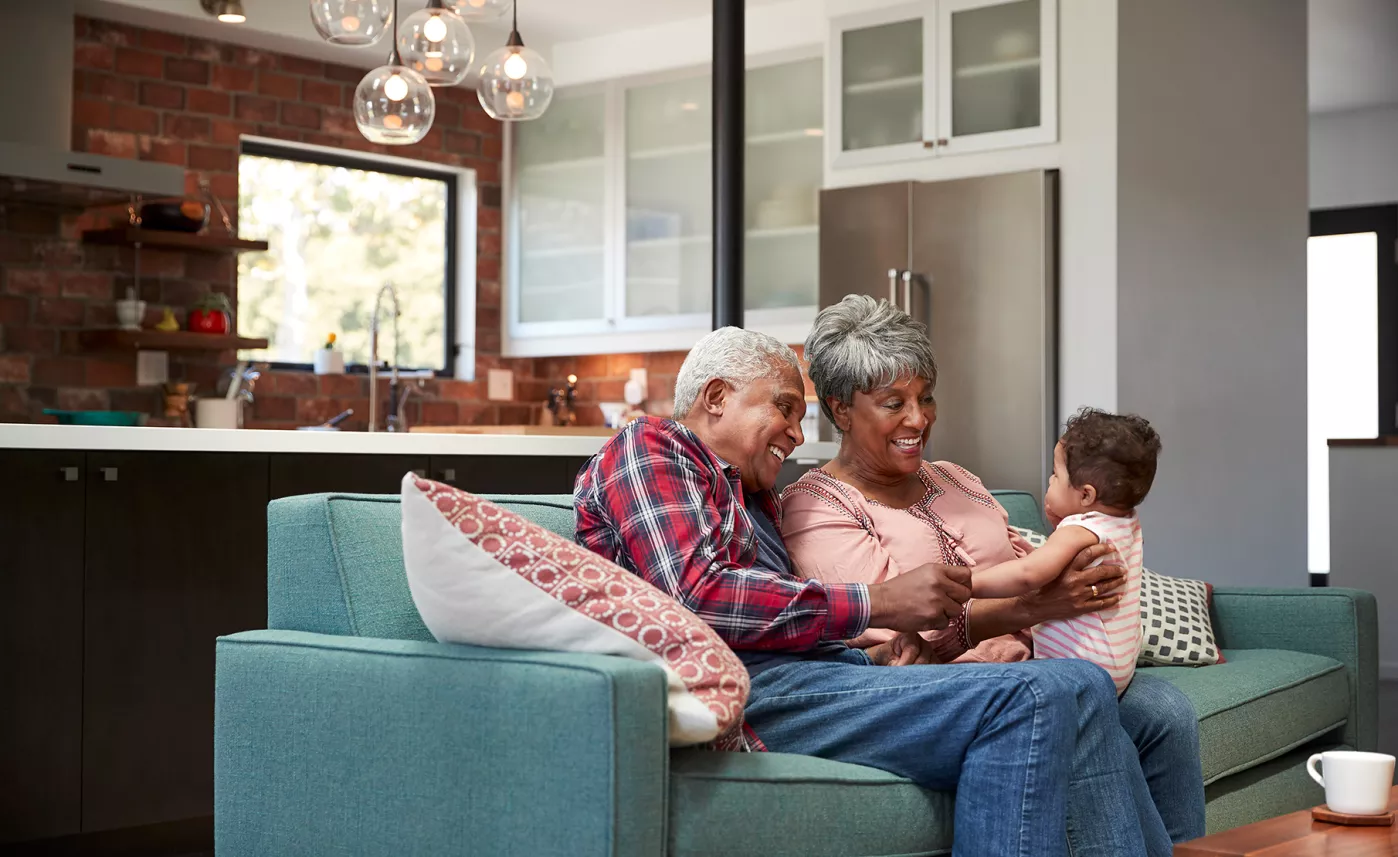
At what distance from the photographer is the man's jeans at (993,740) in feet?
5.95

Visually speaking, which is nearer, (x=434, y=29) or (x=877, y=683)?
(x=877, y=683)

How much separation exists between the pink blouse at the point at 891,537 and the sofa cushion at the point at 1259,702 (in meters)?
0.35

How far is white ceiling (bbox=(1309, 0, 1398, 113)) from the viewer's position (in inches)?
252

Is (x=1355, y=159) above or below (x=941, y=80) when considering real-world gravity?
above

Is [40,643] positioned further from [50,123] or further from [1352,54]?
[1352,54]

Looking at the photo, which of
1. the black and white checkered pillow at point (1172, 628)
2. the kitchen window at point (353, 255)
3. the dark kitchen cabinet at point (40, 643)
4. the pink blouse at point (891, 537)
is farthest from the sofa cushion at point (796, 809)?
the kitchen window at point (353, 255)

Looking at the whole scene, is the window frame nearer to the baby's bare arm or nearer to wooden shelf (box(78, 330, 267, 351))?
wooden shelf (box(78, 330, 267, 351))

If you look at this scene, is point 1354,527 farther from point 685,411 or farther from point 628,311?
point 685,411

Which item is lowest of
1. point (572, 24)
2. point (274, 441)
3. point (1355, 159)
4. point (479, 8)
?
point (274, 441)

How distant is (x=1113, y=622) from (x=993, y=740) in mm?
502

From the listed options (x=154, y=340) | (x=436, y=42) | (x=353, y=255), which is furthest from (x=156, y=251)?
(x=436, y=42)

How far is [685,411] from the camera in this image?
2279 millimetres

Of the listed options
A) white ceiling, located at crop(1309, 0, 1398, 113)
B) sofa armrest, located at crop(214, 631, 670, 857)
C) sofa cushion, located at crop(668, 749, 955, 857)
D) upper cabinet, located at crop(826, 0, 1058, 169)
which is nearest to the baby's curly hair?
sofa cushion, located at crop(668, 749, 955, 857)

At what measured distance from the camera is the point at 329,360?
640 cm
